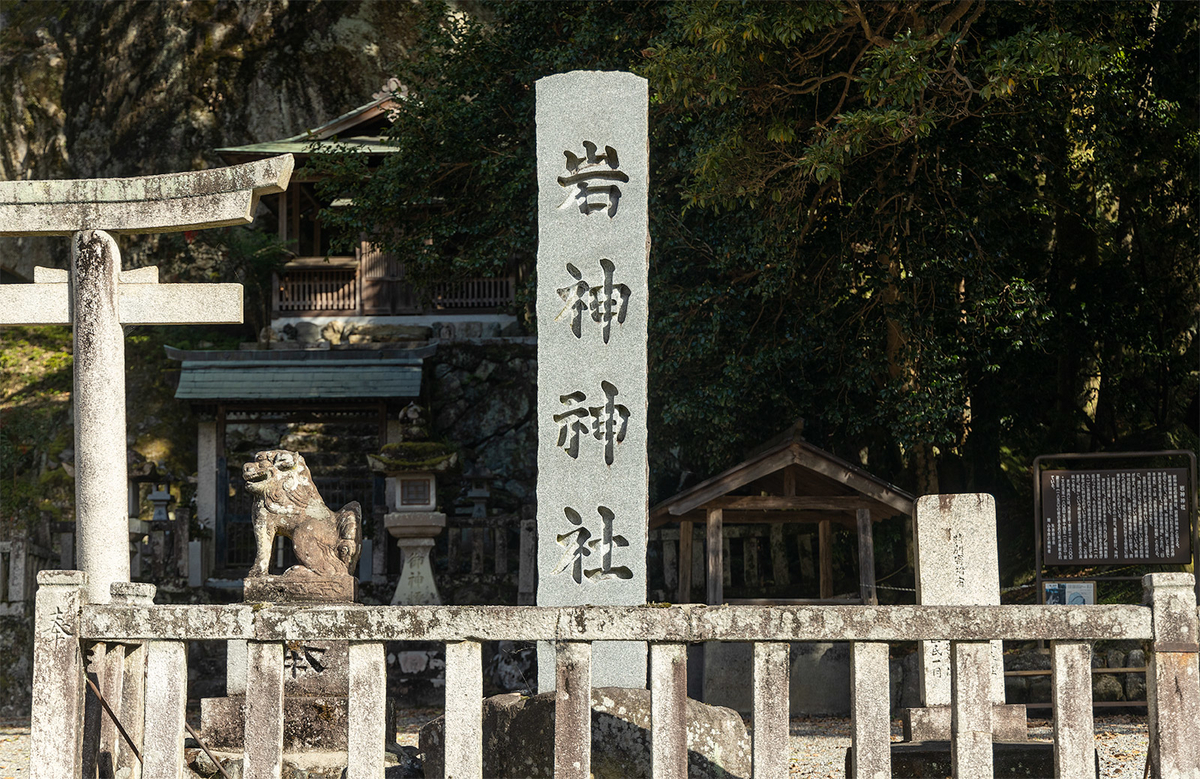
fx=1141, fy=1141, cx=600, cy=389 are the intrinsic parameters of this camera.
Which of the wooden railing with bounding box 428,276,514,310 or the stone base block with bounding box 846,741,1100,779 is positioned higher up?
the wooden railing with bounding box 428,276,514,310

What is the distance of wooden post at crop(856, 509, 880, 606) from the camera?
1048cm

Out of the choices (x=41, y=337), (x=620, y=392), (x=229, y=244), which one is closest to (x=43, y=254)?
(x=41, y=337)

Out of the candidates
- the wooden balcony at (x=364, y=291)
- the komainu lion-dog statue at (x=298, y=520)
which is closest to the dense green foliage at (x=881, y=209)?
the wooden balcony at (x=364, y=291)

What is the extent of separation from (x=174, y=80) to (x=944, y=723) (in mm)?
21063

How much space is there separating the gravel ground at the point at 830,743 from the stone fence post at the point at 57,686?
4.36 meters

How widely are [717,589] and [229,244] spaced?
13450mm

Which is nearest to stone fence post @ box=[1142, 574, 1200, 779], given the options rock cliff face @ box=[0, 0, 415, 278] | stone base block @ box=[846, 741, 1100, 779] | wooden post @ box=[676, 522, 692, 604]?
stone base block @ box=[846, 741, 1100, 779]

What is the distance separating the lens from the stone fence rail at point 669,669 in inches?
181

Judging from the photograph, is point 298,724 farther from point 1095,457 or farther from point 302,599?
point 1095,457

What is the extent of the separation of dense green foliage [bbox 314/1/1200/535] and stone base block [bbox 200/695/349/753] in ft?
19.7

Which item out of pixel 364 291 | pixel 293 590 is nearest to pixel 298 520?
pixel 293 590

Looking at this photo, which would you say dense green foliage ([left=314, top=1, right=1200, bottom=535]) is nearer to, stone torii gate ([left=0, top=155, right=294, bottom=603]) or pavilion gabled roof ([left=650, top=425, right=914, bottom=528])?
pavilion gabled roof ([left=650, top=425, right=914, bottom=528])

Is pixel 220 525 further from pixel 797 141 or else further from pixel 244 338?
pixel 797 141

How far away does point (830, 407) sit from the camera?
496 inches
